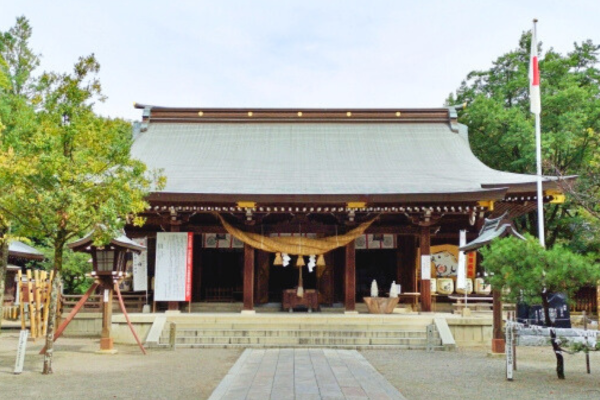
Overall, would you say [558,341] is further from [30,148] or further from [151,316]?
[151,316]

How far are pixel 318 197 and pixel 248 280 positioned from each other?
3258 mm

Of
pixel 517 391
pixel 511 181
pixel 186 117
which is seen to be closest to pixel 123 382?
pixel 517 391

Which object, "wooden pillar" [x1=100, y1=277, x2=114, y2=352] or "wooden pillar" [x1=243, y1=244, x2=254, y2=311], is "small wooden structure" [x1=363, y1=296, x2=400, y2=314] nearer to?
"wooden pillar" [x1=243, y1=244, x2=254, y2=311]

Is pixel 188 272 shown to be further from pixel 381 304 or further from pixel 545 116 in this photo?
pixel 545 116

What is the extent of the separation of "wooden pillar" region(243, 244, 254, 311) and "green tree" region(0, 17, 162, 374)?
676cm

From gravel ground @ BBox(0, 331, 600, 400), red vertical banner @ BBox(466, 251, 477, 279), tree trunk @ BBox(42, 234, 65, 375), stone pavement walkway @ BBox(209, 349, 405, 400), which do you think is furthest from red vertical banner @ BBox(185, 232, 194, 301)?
red vertical banner @ BBox(466, 251, 477, 279)

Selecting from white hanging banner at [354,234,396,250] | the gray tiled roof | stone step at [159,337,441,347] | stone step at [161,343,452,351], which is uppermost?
the gray tiled roof

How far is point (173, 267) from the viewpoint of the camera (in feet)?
56.1

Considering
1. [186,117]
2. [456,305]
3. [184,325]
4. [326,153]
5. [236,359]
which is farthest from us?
[186,117]

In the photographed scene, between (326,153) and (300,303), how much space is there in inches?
237

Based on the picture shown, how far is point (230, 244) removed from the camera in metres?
18.6

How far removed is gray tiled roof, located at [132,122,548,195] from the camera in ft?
57.8

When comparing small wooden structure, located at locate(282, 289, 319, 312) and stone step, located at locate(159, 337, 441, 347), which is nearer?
stone step, located at locate(159, 337, 441, 347)

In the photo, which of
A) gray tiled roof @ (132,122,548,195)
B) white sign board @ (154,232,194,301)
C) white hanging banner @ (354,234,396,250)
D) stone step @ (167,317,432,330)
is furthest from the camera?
white hanging banner @ (354,234,396,250)
